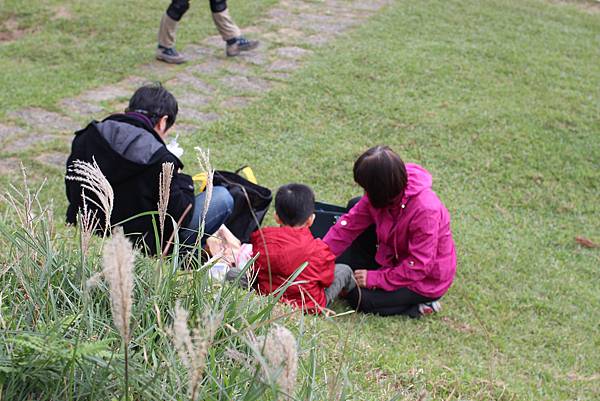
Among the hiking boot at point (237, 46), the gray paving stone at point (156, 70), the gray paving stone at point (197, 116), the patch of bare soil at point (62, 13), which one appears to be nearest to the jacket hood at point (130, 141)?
the gray paving stone at point (197, 116)

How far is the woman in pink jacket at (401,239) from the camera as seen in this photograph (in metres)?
4.06

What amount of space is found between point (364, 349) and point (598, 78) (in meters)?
6.52

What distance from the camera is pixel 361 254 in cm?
473

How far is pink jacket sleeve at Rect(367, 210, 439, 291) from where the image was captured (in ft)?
13.6

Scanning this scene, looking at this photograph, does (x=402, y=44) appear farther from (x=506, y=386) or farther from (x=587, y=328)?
(x=506, y=386)

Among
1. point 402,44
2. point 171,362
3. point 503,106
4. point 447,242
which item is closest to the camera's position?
point 171,362

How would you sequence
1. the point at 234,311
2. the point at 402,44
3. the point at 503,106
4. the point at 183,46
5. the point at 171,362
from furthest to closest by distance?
the point at 402,44, the point at 183,46, the point at 503,106, the point at 234,311, the point at 171,362

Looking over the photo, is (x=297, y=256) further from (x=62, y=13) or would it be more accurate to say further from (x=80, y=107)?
(x=62, y=13)

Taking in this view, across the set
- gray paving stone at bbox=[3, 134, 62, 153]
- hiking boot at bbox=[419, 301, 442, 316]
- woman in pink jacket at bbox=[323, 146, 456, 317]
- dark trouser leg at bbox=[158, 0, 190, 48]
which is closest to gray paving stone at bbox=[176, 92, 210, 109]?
dark trouser leg at bbox=[158, 0, 190, 48]

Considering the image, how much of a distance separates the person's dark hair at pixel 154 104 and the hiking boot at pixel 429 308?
5.80ft

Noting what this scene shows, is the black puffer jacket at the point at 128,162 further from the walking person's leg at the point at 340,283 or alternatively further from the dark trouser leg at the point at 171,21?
the dark trouser leg at the point at 171,21

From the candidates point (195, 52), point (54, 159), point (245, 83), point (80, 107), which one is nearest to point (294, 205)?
point (54, 159)

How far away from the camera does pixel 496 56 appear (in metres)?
8.77

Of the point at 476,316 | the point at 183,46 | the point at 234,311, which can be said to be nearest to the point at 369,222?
the point at 476,316
